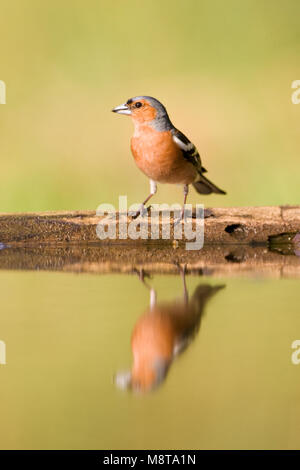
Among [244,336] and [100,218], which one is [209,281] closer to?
[244,336]

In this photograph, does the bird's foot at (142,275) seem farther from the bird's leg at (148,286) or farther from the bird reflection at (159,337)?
the bird reflection at (159,337)

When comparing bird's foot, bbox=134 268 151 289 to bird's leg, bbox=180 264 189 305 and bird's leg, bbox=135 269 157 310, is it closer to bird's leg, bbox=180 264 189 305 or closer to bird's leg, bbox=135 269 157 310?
bird's leg, bbox=135 269 157 310

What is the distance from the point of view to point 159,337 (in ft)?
6.82

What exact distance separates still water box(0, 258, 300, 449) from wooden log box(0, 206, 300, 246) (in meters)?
1.23

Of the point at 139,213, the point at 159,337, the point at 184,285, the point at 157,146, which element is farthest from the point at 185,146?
the point at 159,337

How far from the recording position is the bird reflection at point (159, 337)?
1.74 metres

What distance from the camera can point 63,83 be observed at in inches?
347

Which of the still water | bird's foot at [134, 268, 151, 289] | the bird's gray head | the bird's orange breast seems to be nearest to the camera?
the still water

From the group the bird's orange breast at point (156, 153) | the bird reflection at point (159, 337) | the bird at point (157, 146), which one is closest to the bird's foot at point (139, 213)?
the bird at point (157, 146)

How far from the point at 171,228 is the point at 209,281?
44.4 inches

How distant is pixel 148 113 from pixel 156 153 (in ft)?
0.97

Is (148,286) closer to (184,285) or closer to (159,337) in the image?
(184,285)

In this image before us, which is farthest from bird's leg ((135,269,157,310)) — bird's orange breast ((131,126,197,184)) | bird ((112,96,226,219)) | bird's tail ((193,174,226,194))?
bird's tail ((193,174,226,194))

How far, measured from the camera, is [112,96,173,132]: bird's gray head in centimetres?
471
